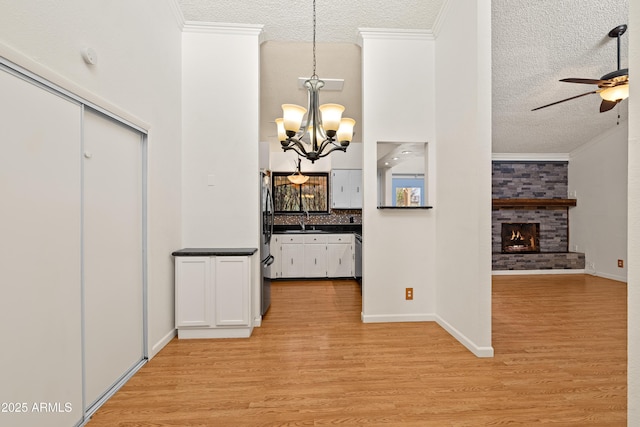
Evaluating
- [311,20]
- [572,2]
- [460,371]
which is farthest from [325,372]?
[572,2]

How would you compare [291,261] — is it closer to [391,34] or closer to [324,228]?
[324,228]

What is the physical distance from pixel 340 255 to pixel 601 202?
16.9ft

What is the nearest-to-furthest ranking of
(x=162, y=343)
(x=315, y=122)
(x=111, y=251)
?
(x=111, y=251) < (x=315, y=122) < (x=162, y=343)

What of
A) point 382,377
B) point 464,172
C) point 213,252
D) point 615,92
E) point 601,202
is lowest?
point 382,377

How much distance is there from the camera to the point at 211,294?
2.78m

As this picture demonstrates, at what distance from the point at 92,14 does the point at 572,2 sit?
14.7 ft

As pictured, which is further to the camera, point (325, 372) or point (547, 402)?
point (325, 372)

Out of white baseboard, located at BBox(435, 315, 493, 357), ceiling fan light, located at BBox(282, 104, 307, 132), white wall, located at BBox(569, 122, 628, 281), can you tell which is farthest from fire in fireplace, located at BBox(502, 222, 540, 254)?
ceiling fan light, located at BBox(282, 104, 307, 132)

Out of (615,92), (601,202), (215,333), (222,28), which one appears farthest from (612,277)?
(222,28)

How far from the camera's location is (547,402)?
6.07ft

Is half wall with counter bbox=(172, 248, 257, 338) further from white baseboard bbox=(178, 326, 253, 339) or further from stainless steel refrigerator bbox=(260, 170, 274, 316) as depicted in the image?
stainless steel refrigerator bbox=(260, 170, 274, 316)

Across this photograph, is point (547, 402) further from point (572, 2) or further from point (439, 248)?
point (572, 2)

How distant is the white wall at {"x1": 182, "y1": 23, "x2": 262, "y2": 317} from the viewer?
3066 mm

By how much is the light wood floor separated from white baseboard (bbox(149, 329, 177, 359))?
6 cm
